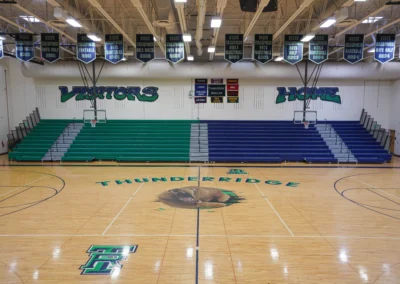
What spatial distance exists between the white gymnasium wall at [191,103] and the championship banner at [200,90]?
1.50ft

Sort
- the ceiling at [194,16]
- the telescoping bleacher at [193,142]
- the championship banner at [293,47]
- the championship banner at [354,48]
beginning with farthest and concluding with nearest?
the telescoping bleacher at [193,142], the championship banner at [293,47], the championship banner at [354,48], the ceiling at [194,16]

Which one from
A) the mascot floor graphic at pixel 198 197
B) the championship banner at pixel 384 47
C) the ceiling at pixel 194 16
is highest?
the ceiling at pixel 194 16

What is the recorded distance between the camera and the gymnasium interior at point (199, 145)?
219 inches

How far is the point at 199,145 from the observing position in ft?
57.2

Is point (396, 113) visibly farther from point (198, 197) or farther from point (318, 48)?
point (198, 197)

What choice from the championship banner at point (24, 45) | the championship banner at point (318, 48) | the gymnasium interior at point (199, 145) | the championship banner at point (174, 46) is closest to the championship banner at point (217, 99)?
the gymnasium interior at point (199, 145)

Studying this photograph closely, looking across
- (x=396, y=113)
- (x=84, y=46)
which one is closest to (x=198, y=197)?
(x=84, y=46)

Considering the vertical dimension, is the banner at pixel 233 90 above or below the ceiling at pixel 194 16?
below

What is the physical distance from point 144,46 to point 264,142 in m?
9.62

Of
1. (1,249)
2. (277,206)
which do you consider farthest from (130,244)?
(277,206)

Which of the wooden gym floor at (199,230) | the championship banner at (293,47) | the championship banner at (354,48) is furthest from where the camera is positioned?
the championship banner at (293,47)

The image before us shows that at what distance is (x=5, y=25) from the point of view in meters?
13.5

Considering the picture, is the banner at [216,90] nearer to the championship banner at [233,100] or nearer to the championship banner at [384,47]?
the championship banner at [233,100]

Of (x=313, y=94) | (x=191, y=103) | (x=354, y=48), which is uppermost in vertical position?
(x=354, y=48)
